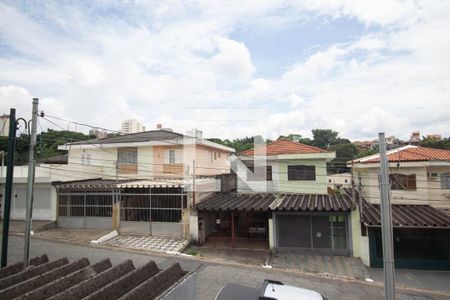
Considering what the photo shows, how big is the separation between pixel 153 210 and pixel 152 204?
14.0 inches

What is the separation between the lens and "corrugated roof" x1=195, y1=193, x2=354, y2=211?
14.9 m

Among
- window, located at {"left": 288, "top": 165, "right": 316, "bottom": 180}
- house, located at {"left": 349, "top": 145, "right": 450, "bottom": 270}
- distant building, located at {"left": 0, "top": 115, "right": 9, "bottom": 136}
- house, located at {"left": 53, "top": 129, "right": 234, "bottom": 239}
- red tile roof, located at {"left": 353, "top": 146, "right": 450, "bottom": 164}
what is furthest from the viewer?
window, located at {"left": 288, "top": 165, "right": 316, "bottom": 180}

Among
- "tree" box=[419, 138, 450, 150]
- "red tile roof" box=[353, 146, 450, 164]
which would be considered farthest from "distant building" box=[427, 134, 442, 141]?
"red tile roof" box=[353, 146, 450, 164]

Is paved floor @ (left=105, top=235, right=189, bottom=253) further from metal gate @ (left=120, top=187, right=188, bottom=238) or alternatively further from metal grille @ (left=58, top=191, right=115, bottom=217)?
metal grille @ (left=58, top=191, right=115, bottom=217)

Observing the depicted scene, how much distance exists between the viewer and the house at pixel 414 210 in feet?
44.4

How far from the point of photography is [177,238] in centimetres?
1577

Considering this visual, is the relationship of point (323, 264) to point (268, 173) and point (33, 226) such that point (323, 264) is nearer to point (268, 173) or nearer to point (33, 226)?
point (268, 173)

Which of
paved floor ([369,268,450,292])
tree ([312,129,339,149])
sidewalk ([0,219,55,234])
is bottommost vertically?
paved floor ([369,268,450,292])

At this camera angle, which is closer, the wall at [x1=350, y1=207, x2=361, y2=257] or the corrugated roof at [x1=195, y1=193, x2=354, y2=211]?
the wall at [x1=350, y1=207, x2=361, y2=257]

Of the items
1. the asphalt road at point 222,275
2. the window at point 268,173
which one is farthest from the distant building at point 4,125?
the window at point 268,173

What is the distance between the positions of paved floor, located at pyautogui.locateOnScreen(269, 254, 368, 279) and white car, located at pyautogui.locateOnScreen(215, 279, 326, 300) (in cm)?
770

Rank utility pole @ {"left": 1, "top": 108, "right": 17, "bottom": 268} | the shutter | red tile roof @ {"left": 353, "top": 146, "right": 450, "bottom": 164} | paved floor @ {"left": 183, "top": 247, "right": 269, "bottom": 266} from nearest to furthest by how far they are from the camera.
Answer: utility pole @ {"left": 1, "top": 108, "right": 17, "bottom": 268}
paved floor @ {"left": 183, "top": 247, "right": 269, "bottom": 266}
red tile roof @ {"left": 353, "top": 146, "right": 450, "bottom": 164}
the shutter

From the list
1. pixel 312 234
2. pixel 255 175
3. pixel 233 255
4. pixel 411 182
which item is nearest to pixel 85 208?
pixel 233 255

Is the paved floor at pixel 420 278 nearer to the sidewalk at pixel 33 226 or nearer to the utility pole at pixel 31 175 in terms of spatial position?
the utility pole at pixel 31 175
